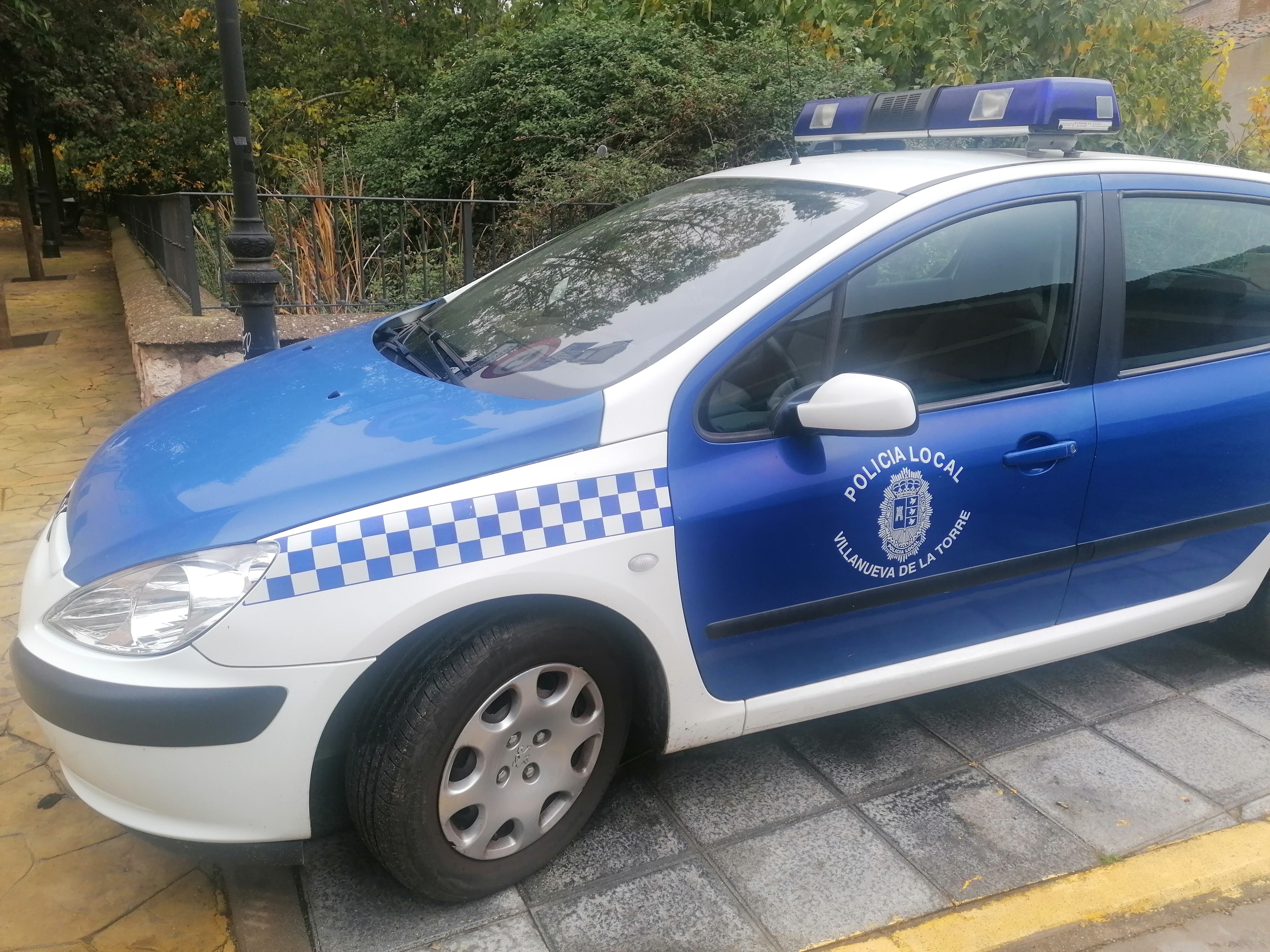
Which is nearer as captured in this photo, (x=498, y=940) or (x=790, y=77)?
(x=498, y=940)

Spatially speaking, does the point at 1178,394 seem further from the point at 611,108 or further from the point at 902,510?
the point at 611,108

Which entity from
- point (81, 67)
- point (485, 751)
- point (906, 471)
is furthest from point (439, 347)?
point (81, 67)

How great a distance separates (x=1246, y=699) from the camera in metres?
3.15

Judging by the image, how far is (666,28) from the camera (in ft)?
27.2

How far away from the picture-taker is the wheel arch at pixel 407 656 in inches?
78.4

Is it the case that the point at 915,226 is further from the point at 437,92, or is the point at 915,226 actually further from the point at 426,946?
the point at 437,92

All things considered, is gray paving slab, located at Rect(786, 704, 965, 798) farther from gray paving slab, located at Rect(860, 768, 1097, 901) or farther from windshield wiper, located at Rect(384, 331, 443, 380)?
windshield wiper, located at Rect(384, 331, 443, 380)

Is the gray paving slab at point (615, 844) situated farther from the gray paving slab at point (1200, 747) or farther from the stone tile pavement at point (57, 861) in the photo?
the gray paving slab at point (1200, 747)

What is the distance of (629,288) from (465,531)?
37.5 inches

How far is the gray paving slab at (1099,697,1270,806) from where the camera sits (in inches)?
107

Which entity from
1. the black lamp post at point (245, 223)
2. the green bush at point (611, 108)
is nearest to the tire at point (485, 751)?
the black lamp post at point (245, 223)

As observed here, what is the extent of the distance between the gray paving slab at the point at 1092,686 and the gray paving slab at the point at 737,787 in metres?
0.94

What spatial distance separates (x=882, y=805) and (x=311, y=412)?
1734 millimetres

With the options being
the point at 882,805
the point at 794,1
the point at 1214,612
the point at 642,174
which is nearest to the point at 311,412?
the point at 882,805
